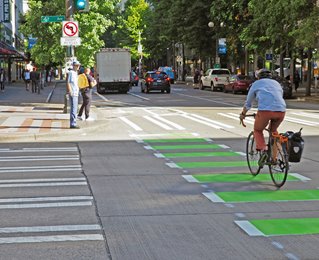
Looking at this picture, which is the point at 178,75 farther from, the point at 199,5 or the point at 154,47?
the point at 199,5

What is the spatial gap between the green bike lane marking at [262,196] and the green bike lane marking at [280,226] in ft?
3.63

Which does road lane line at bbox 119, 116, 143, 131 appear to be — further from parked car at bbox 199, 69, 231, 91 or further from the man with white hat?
parked car at bbox 199, 69, 231, 91

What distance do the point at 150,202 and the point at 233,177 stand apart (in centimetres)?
235

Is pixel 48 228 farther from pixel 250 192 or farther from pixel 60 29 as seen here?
pixel 60 29

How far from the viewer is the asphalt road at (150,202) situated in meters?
5.73

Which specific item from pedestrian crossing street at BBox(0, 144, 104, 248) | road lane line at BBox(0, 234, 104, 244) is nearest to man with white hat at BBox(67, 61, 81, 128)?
pedestrian crossing street at BBox(0, 144, 104, 248)

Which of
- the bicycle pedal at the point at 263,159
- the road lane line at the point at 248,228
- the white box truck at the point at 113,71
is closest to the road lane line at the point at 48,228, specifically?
the road lane line at the point at 248,228

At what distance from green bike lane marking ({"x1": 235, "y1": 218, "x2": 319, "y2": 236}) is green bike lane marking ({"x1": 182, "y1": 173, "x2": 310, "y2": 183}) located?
261cm

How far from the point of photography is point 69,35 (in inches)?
830

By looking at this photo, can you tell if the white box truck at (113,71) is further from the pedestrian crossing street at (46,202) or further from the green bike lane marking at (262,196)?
the green bike lane marking at (262,196)

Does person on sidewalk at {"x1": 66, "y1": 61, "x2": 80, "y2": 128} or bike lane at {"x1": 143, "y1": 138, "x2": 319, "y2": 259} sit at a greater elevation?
person on sidewalk at {"x1": 66, "y1": 61, "x2": 80, "y2": 128}

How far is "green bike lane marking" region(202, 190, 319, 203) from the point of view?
7992mm

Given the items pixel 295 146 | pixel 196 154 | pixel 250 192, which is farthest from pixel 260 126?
pixel 196 154

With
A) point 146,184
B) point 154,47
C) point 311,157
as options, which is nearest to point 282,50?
point 311,157
